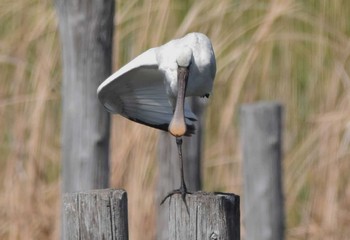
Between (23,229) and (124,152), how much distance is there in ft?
2.60

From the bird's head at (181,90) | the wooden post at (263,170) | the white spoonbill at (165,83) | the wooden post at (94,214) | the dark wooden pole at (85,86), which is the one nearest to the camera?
the wooden post at (94,214)

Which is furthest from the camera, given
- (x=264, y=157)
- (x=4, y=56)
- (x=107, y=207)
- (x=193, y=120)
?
(x=4, y=56)

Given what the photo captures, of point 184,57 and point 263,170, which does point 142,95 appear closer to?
point 184,57

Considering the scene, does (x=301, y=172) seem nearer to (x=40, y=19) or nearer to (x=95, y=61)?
(x=40, y=19)

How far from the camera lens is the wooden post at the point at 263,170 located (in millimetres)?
6371

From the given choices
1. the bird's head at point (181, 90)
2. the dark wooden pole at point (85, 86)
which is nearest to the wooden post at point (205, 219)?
the bird's head at point (181, 90)

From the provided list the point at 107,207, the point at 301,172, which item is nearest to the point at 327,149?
the point at 301,172

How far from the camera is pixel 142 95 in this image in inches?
196

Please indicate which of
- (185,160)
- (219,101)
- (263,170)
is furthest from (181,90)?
(219,101)

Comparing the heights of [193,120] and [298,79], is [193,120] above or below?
below

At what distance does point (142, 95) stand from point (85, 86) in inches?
9.9

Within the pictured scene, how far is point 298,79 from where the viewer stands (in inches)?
324

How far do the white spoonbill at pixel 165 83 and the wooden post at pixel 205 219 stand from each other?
0.80 metres

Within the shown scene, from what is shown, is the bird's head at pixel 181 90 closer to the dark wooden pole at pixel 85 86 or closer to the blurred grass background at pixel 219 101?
the dark wooden pole at pixel 85 86
